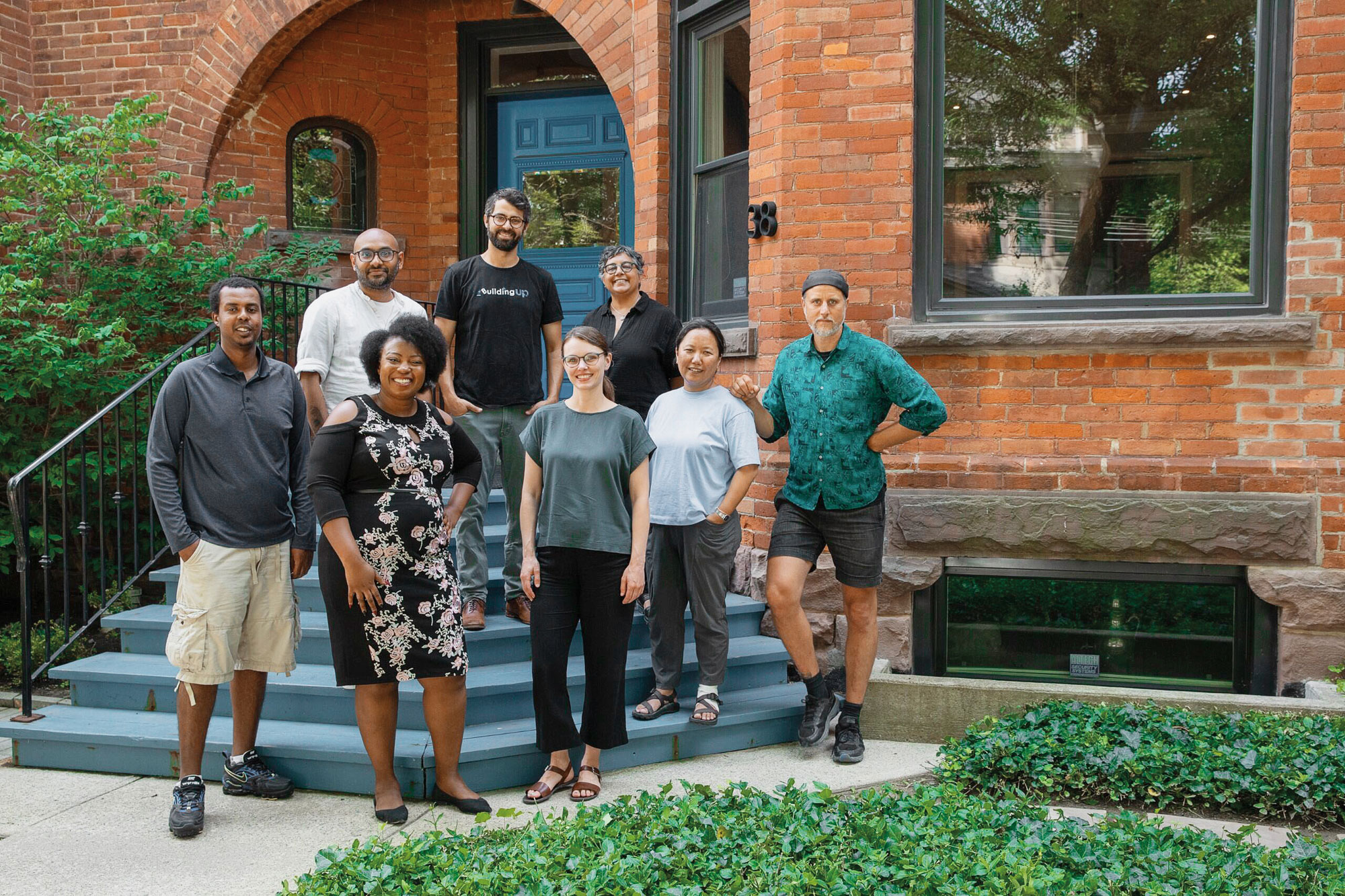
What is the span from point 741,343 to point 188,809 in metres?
3.47

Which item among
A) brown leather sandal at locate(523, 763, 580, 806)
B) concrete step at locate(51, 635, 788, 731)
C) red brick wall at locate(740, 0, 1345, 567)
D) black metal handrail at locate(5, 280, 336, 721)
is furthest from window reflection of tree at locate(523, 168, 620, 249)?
brown leather sandal at locate(523, 763, 580, 806)

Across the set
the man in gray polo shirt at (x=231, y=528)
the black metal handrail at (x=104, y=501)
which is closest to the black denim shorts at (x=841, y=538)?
the man in gray polo shirt at (x=231, y=528)

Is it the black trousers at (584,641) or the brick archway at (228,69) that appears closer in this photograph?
the black trousers at (584,641)

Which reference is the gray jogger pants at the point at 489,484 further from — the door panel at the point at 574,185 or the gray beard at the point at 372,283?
the door panel at the point at 574,185

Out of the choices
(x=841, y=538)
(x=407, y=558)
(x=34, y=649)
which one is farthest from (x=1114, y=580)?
(x=34, y=649)

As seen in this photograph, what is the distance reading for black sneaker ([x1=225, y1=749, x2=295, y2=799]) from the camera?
4.23m

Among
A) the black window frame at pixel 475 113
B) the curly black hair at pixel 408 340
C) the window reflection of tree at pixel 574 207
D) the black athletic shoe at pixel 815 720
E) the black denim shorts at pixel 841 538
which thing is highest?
the black window frame at pixel 475 113

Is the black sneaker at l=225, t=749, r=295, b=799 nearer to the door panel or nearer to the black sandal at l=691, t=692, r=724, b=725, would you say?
the black sandal at l=691, t=692, r=724, b=725

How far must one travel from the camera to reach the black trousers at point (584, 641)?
13.5 feet

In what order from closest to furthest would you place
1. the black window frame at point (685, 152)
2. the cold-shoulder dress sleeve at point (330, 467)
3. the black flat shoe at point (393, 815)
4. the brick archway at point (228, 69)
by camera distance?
1. the cold-shoulder dress sleeve at point (330, 467)
2. the black flat shoe at point (393, 815)
3. the black window frame at point (685, 152)
4. the brick archway at point (228, 69)

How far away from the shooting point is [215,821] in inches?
158

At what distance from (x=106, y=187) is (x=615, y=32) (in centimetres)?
382

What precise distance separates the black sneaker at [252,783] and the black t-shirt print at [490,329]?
179 centimetres

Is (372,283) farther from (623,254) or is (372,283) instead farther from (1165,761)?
(1165,761)
